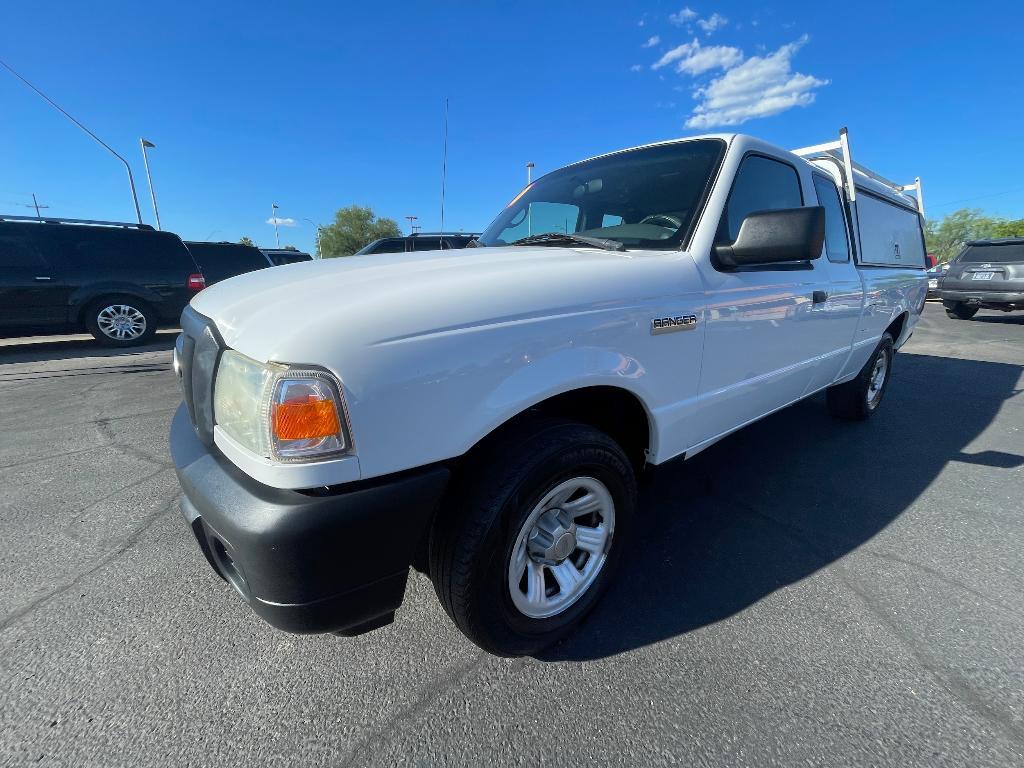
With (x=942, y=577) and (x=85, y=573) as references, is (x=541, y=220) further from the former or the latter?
(x=85, y=573)

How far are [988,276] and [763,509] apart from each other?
11.4m

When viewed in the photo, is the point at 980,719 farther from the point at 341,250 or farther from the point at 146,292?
the point at 341,250

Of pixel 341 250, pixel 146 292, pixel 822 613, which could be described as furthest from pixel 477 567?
pixel 341 250

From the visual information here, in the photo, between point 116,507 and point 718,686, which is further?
point 116,507

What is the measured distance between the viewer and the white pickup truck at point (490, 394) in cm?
114

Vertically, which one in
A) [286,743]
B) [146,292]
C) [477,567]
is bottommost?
[286,743]

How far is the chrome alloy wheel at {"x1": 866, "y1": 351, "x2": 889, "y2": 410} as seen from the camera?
4.11 m

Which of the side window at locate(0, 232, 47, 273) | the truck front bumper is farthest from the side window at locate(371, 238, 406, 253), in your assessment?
the truck front bumper

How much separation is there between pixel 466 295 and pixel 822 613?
1.89 metres

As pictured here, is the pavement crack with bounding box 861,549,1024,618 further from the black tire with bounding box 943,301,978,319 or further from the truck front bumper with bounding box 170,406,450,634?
the black tire with bounding box 943,301,978,319

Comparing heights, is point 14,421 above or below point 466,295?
below

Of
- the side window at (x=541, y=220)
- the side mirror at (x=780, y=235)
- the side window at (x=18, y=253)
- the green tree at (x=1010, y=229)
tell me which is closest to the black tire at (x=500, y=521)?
the side mirror at (x=780, y=235)

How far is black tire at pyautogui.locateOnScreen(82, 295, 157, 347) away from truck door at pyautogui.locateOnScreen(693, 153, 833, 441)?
28.4 ft

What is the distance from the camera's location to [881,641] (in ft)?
5.57
